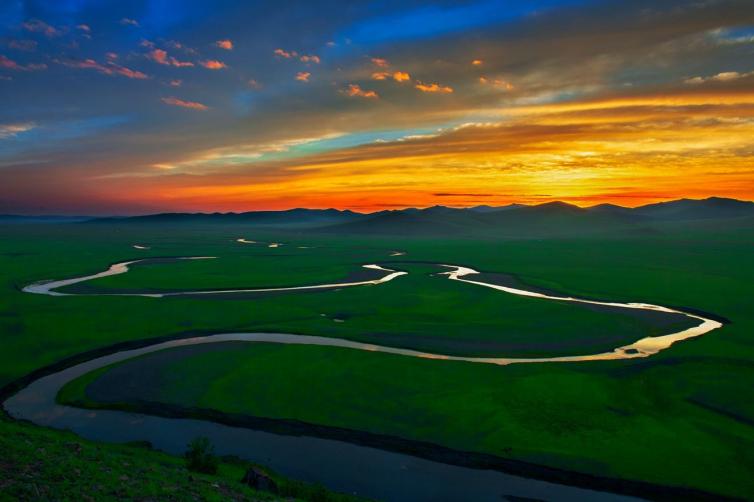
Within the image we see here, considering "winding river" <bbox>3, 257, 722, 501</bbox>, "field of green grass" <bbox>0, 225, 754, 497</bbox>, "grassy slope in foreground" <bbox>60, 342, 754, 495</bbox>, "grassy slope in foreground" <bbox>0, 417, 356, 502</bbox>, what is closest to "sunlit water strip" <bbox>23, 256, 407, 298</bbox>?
"field of green grass" <bbox>0, 225, 754, 497</bbox>

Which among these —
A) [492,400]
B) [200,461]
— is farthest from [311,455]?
[492,400]

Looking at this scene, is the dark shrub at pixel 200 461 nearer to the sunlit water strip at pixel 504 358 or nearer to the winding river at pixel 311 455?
the winding river at pixel 311 455

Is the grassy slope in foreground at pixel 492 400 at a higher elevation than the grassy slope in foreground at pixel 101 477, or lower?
lower

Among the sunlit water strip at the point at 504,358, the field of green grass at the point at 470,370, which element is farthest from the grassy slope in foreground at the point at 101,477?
the sunlit water strip at the point at 504,358

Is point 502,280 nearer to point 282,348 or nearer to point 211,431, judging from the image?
point 282,348

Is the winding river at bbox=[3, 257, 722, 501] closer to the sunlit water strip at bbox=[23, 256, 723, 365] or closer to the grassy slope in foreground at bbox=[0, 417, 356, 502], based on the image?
the grassy slope in foreground at bbox=[0, 417, 356, 502]

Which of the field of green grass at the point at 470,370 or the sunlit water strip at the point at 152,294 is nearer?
the field of green grass at the point at 470,370
